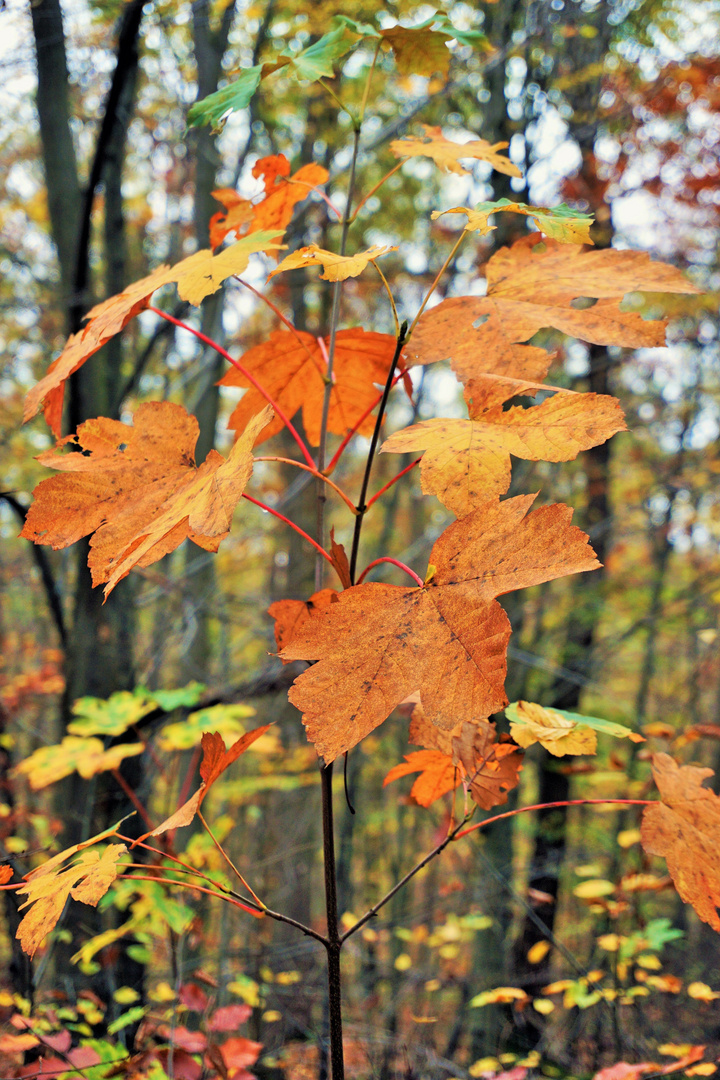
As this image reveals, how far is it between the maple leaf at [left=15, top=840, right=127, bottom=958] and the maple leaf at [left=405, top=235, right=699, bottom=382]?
764mm

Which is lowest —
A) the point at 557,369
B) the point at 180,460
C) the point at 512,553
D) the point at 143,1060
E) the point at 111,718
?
the point at 143,1060

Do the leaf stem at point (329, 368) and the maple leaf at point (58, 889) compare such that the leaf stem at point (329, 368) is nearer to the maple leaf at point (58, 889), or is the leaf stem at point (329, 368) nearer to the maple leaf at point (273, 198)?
the maple leaf at point (273, 198)

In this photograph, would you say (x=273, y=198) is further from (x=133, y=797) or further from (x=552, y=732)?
(x=133, y=797)

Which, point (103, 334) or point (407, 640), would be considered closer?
point (407, 640)

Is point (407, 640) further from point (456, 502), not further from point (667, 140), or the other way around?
point (667, 140)

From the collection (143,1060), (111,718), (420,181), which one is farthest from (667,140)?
(143,1060)

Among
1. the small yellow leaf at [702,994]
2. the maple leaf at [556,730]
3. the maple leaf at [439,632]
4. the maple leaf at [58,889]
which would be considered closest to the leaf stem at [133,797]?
the maple leaf at [58,889]

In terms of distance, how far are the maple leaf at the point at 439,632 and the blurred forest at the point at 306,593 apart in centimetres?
54

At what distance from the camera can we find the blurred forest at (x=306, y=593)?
7.55 feet

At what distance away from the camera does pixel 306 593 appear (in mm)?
6465

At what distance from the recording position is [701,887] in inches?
34.0

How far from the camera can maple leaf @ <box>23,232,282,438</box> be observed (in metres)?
0.82

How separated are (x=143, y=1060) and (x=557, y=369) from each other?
211 inches

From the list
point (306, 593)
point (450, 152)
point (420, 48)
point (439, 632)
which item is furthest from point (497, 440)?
point (306, 593)
